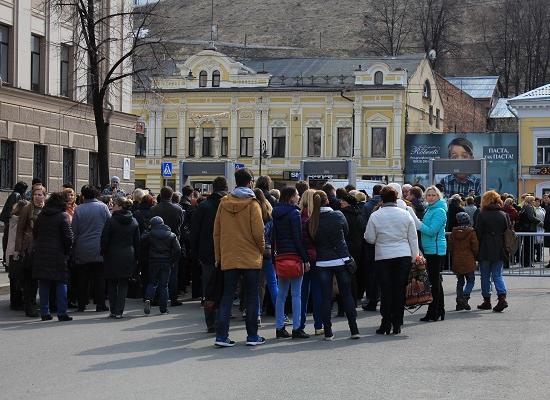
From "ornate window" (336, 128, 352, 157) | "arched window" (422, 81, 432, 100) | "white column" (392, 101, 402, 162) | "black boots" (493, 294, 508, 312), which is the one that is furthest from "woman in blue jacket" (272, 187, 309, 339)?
"arched window" (422, 81, 432, 100)

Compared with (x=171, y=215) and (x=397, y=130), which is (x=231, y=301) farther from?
(x=397, y=130)

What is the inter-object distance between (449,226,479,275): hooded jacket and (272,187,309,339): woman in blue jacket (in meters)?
4.12

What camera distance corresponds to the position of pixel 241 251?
42.4 ft

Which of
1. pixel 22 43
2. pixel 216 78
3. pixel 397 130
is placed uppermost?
pixel 216 78

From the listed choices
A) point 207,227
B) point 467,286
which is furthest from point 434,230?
point 207,227

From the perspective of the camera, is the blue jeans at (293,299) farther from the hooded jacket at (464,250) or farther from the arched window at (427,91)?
the arched window at (427,91)

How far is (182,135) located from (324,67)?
396 inches

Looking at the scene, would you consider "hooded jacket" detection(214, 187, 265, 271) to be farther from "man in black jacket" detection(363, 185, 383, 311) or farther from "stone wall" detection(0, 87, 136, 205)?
"stone wall" detection(0, 87, 136, 205)

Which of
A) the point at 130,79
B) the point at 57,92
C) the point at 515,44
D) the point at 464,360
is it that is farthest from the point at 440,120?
the point at 464,360

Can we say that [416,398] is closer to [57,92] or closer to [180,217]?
[180,217]

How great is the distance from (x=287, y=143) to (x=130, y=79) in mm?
29524

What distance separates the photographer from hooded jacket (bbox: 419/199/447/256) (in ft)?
51.6

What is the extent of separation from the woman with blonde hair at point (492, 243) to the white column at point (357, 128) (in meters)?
50.1

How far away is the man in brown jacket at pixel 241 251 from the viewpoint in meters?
12.9
